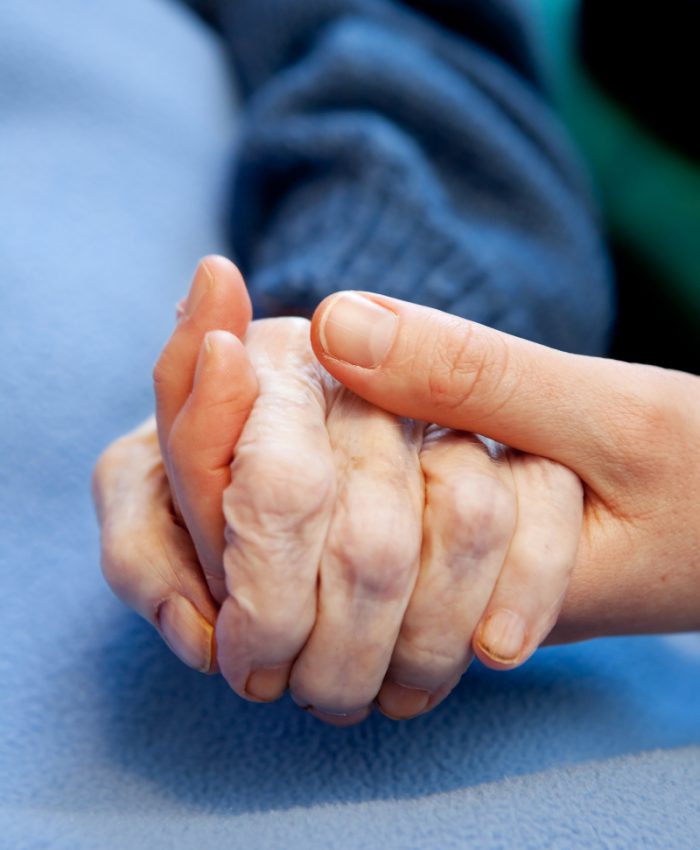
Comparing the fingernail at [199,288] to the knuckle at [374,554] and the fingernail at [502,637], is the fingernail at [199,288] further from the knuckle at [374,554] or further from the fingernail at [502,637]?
the fingernail at [502,637]

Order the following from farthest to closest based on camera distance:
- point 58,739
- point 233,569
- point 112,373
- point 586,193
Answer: point 586,193 → point 112,373 → point 58,739 → point 233,569

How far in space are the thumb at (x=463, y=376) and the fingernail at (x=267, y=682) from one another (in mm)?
187

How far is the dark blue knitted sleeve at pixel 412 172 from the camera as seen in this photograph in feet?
3.16

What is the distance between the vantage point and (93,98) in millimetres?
1022

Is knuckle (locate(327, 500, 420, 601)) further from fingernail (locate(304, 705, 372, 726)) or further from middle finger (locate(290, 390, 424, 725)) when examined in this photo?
fingernail (locate(304, 705, 372, 726))

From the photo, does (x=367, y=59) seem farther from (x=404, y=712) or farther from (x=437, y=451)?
(x=404, y=712)

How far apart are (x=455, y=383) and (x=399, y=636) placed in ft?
0.55

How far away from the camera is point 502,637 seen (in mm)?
508

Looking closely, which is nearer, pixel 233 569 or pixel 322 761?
pixel 233 569

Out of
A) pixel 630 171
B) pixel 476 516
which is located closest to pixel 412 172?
pixel 630 171

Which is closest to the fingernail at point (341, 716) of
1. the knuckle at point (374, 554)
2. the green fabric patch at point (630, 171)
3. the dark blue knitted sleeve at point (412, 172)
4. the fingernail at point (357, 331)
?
the knuckle at point (374, 554)

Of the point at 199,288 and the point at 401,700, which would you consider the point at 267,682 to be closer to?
the point at 401,700

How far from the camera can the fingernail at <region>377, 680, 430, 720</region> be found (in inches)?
21.6

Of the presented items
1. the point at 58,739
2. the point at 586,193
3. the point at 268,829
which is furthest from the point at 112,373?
the point at 586,193
